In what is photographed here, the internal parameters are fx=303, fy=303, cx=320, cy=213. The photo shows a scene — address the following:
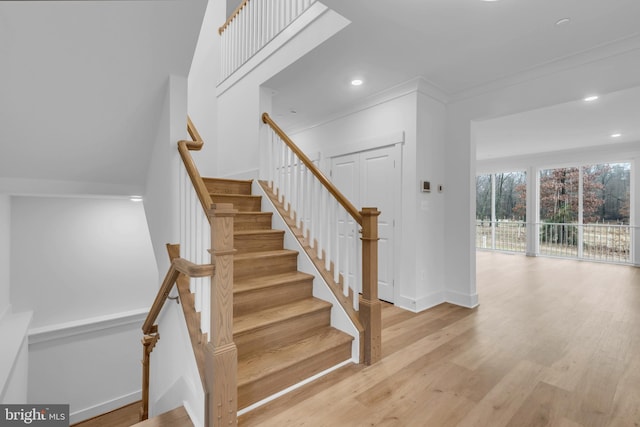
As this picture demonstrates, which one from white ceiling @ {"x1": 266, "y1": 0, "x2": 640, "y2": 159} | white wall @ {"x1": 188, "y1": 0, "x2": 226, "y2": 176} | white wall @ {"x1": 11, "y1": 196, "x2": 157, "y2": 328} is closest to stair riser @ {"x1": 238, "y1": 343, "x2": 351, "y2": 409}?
white ceiling @ {"x1": 266, "y1": 0, "x2": 640, "y2": 159}

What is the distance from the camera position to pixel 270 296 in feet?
8.20

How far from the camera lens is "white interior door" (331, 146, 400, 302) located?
374 centimetres

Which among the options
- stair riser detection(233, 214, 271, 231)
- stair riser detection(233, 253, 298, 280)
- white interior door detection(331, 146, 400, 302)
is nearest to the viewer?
stair riser detection(233, 253, 298, 280)

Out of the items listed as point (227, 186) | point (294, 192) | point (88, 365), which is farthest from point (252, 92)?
point (88, 365)

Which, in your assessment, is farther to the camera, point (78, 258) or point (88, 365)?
point (78, 258)

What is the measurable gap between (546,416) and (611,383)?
742 millimetres

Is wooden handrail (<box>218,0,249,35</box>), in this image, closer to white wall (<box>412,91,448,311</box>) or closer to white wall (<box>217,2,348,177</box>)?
white wall (<box>217,2,348,177</box>)

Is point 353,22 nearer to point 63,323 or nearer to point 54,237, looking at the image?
point 54,237

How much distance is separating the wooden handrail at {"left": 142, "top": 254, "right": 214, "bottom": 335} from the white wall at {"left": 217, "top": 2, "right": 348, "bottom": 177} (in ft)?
6.37

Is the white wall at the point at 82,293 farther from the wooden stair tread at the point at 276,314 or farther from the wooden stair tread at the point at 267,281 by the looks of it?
the wooden stair tread at the point at 276,314

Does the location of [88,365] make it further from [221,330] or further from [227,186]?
[221,330]

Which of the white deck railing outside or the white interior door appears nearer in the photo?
the white interior door

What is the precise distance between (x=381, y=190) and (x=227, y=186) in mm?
1907

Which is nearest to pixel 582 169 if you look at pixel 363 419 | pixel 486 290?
pixel 486 290
